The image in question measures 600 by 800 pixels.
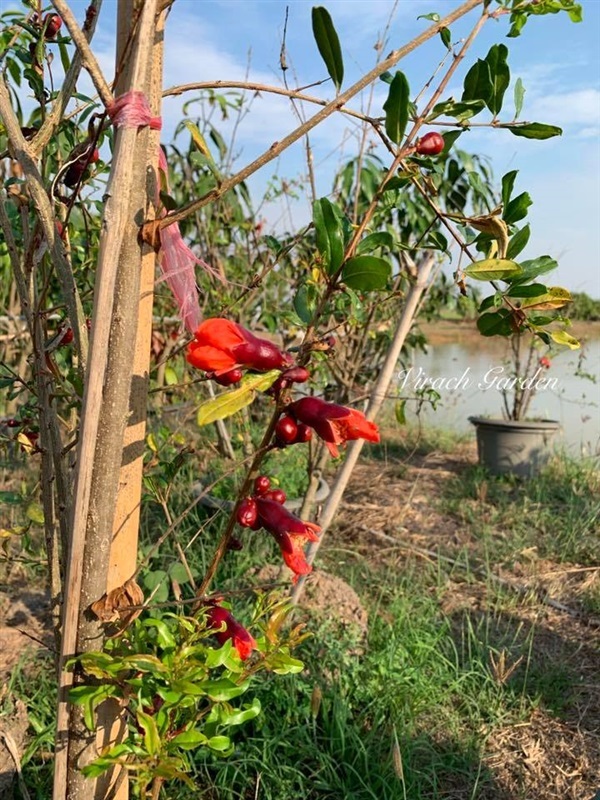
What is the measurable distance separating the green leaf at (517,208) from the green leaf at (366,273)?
0.18 m

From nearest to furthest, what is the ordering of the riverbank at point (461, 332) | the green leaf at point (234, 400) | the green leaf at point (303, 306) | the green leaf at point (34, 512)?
1. the green leaf at point (234, 400)
2. the green leaf at point (303, 306)
3. the green leaf at point (34, 512)
4. the riverbank at point (461, 332)

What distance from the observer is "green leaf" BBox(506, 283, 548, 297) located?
0.64 m

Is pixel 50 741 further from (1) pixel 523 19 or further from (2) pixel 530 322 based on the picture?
(1) pixel 523 19

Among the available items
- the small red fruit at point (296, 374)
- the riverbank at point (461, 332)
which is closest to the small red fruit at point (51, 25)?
the small red fruit at point (296, 374)

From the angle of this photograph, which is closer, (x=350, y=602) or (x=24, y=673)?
(x=24, y=673)

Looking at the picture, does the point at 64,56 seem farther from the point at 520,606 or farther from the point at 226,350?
the point at 520,606

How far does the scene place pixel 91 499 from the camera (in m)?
0.66

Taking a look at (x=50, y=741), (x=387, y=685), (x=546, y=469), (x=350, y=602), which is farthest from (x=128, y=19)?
(x=546, y=469)

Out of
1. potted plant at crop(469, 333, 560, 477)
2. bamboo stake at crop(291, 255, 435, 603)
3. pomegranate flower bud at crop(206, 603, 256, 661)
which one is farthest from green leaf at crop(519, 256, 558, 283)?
potted plant at crop(469, 333, 560, 477)

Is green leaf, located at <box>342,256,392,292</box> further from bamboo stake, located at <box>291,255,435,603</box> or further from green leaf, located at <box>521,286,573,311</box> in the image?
bamboo stake, located at <box>291,255,435,603</box>

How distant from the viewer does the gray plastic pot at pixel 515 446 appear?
142 inches

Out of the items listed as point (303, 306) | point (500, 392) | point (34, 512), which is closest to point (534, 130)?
point (303, 306)

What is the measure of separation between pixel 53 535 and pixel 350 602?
1.22 m

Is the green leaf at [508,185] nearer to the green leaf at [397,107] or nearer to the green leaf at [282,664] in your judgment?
the green leaf at [397,107]
